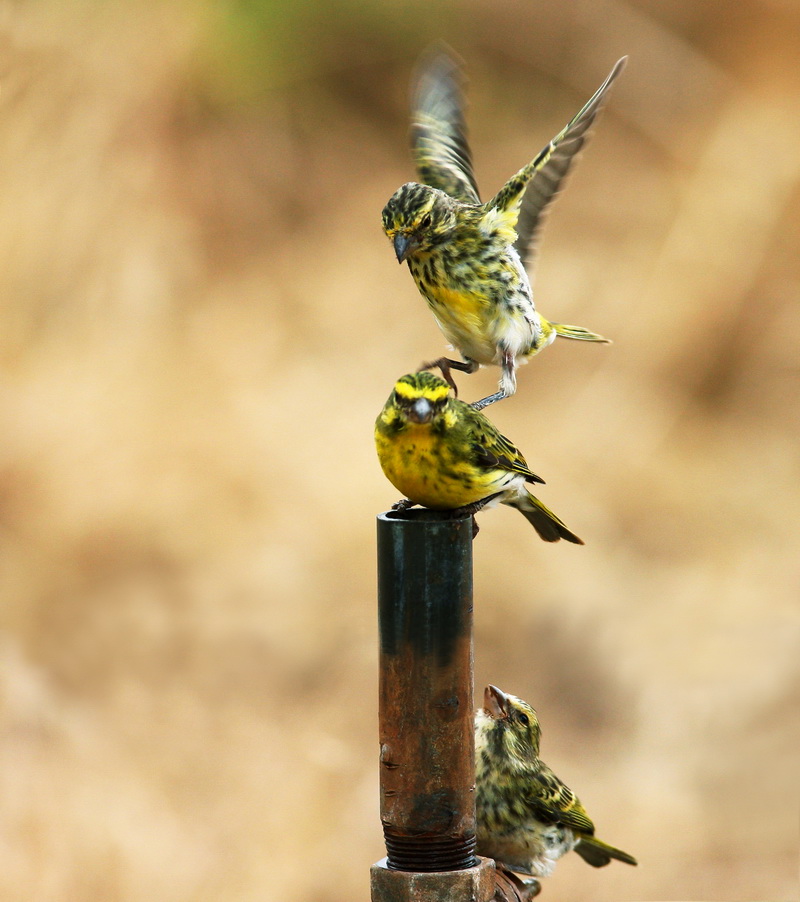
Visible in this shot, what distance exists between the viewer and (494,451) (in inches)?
173

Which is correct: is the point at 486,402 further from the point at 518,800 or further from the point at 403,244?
the point at 518,800

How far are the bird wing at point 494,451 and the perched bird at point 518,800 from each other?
117 cm

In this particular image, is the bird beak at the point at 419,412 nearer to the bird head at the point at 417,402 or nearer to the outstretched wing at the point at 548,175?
the bird head at the point at 417,402

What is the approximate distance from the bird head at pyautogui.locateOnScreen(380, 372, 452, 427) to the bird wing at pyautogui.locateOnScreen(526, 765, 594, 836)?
1645mm

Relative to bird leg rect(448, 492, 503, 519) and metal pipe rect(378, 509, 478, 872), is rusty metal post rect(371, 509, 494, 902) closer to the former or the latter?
metal pipe rect(378, 509, 478, 872)

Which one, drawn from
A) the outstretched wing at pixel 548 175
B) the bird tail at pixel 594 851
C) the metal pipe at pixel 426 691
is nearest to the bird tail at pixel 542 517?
the metal pipe at pixel 426 691

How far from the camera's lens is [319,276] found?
11.8 m

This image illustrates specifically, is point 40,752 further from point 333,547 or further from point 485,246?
point 485,246

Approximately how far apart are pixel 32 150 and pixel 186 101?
1407mm

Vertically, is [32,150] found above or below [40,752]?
above

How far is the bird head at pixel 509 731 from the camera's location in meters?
5.29

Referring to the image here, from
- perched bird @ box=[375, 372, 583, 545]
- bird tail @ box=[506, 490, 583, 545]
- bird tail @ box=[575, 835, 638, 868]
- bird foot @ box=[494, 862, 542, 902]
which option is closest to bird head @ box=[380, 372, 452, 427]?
perched bird @ box=[375, 372, 583, 545]

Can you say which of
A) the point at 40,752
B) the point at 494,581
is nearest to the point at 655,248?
the point at 494,581

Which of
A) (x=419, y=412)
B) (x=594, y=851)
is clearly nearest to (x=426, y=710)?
(x=419, y=412)
